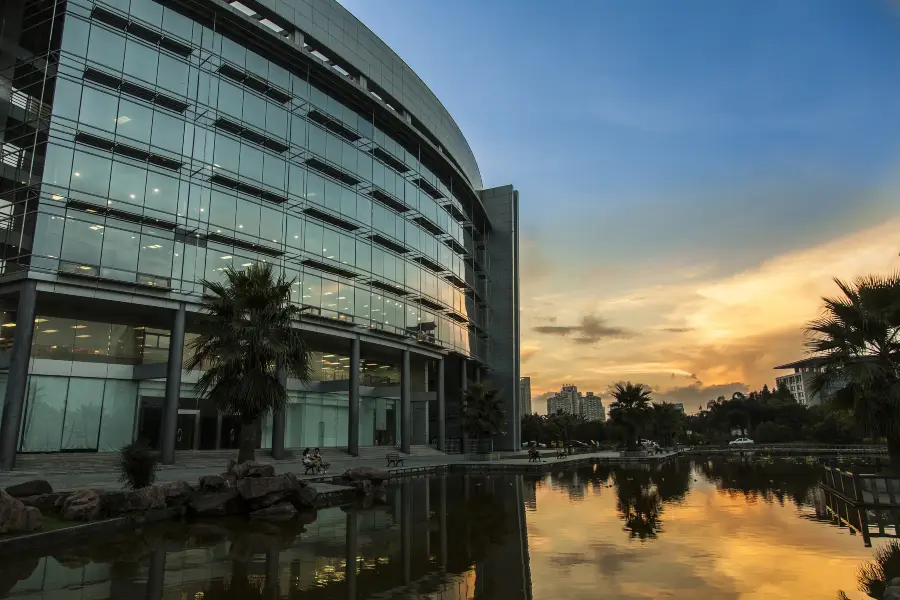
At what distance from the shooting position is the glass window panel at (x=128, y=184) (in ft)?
110

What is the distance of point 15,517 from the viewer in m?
14.1

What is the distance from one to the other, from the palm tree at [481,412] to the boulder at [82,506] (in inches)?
1341

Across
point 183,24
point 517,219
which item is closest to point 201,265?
point 183,24

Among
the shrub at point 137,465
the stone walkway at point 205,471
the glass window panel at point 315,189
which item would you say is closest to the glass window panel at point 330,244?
the glass window panel at point 315,189

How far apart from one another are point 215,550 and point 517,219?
231 feet

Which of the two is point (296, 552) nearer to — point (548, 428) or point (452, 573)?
point (452, 573)

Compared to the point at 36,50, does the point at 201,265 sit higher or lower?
lower

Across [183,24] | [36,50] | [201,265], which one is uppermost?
[183,24]

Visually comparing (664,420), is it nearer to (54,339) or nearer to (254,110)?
(254,110)

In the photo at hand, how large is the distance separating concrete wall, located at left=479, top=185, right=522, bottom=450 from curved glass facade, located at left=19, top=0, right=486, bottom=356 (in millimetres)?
21011

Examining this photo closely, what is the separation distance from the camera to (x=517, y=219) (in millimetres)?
80188

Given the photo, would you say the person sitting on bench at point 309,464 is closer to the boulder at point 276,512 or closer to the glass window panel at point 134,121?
the boulder at point 276,512

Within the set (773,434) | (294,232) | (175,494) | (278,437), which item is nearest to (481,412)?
(278,437)

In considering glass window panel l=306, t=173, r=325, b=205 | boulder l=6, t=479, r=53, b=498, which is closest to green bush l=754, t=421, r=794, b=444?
glass window panel l=306, t=173, r=325, b=205
